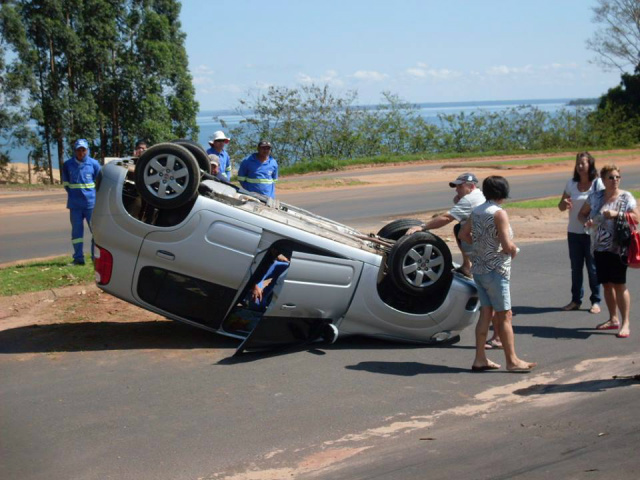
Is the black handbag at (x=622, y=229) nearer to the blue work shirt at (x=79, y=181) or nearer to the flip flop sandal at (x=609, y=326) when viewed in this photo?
the flip flop sandal at (x=609, y=326)

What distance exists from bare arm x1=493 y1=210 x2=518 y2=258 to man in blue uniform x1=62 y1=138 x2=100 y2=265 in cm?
679

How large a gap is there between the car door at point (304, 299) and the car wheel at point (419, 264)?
1.18ft

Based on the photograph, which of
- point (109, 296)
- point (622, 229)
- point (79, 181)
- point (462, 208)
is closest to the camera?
point (462, 208)

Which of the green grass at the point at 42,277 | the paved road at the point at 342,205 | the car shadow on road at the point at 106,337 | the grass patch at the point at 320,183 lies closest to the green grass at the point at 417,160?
the paved road at the point at 342,205

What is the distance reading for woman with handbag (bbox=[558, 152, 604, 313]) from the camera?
351 inches

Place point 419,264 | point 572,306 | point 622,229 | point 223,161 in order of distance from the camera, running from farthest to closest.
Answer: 1. point 223,161
2. point 572,306
3. point 622,229
4. point 419,264

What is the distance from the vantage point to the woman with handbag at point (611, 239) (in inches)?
316

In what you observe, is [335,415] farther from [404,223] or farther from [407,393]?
[404,223]

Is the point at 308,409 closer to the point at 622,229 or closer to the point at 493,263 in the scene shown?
the point at 493,263

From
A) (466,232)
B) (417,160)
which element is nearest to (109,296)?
(466,232)

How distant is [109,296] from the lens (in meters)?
9.78

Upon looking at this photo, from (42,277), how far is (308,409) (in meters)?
5.98

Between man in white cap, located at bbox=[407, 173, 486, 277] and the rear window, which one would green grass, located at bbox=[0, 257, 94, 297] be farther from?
man in white cap, located at bbox=[407, 173, 486, 277]

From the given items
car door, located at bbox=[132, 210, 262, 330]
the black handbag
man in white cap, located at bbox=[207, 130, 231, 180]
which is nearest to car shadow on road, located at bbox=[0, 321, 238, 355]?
car door, located at bbox=[132, 210, 262, 330]
